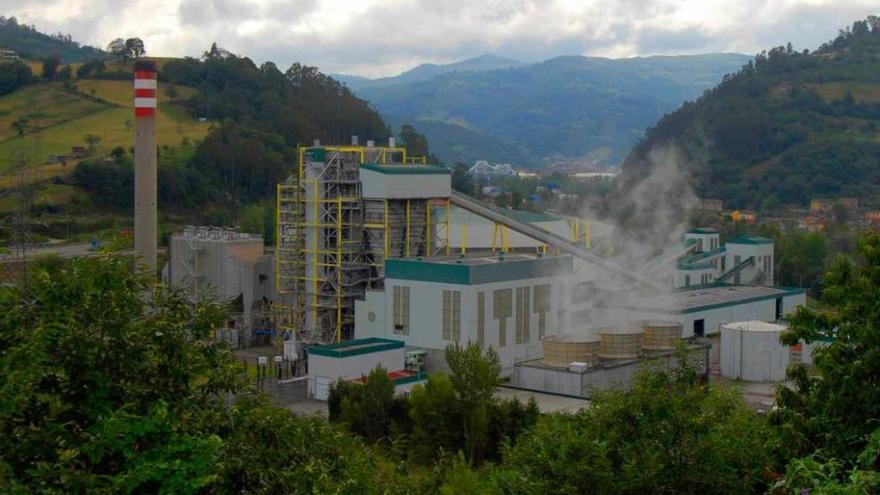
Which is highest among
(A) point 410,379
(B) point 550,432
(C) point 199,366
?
(C) point 199,366

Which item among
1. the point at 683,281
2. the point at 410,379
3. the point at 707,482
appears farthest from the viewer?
the point at 683,281

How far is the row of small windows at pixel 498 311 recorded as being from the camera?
3150cm

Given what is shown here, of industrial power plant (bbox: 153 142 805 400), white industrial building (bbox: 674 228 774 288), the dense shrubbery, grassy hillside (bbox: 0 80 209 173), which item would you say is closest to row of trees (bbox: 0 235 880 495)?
industrial power plant (bbox: 153 142 805 400)

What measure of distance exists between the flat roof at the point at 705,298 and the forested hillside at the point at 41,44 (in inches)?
3727

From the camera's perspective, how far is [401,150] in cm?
3691

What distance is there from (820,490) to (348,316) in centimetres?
2782

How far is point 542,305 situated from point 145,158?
47.0ft

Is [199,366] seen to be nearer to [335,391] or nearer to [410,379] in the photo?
[335,391]

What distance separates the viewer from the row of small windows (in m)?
31.5

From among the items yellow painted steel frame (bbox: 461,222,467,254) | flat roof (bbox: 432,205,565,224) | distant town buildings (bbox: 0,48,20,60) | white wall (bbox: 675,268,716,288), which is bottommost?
white wall (bbox: 675,268,716,288)

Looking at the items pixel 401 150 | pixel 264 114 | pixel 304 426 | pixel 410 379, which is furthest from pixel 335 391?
pixel 264 114

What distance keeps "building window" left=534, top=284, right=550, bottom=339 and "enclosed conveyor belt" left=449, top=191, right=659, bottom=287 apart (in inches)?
140

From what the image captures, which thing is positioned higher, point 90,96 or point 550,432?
point 90,96

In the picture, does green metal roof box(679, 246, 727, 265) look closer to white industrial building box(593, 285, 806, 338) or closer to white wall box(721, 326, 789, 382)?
white industrial building box(593, 285, 806, 338)
